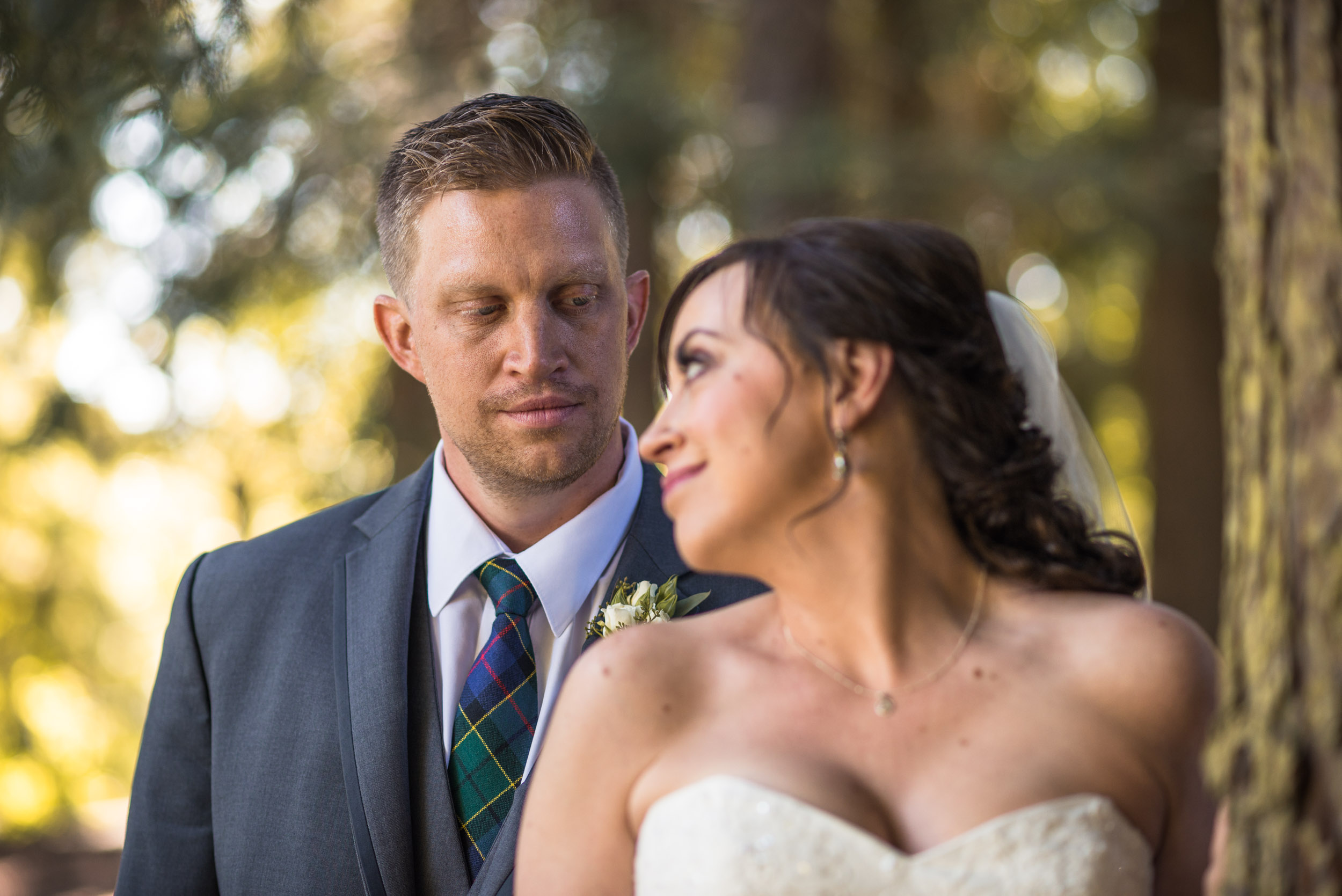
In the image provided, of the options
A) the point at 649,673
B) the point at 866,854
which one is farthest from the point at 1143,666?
the point at 649,673

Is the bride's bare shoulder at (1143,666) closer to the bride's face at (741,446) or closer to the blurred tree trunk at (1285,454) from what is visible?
the blurred tree trunk at (1285,454)

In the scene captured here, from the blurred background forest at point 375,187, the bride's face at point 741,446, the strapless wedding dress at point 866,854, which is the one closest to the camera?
the strapless wedding dress at point 866,854

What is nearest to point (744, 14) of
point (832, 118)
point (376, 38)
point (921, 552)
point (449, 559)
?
point (832, 118)

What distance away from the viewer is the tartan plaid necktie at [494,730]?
266 cm

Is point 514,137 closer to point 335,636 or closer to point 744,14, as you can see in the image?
point 335,636

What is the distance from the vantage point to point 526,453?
2.84 m

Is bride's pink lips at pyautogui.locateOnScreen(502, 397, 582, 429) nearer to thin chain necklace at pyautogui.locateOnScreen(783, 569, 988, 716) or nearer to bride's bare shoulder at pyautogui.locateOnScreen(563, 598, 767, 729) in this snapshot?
bride's bare shoulder at pyautogui.locateOnScreen(563, 598, 767, 729)

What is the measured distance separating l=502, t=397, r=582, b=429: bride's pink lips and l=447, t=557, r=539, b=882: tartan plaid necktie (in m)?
0.43

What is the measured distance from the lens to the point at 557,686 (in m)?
2.82

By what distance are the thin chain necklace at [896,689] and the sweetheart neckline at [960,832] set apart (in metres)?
0.23

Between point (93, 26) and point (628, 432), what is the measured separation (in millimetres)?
2137

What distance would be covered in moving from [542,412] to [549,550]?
13.9 inches

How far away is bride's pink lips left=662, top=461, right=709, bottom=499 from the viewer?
2037 mm

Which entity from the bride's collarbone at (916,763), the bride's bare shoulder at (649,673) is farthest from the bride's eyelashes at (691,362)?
the bride's collarbone at (916,763)
